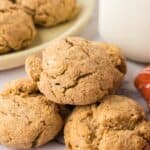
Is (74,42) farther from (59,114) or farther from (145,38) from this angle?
(145,38)

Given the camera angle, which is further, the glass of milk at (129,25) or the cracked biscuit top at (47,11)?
the cracked biscuit top at (47,11)

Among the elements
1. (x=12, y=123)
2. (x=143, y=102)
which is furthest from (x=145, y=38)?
(x=12, y=123)

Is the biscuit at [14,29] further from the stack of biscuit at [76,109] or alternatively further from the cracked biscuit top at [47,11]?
the stack of biscuit at [76,109]

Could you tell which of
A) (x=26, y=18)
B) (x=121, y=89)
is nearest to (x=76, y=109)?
(x=121, y=89)

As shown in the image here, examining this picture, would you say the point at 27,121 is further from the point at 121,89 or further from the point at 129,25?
the point at 129,25

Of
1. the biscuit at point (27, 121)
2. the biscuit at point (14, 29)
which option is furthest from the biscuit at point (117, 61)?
the biscuit at point (14, 29)
